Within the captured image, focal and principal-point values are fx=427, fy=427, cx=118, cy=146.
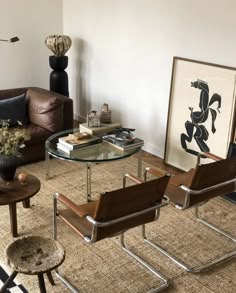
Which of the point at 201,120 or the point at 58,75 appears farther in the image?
the point at 58,75

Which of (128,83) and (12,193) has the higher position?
(128,83)

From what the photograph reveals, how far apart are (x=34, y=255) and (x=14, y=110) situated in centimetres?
246

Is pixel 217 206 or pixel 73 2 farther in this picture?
pixel 73 2

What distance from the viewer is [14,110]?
458 centimetres

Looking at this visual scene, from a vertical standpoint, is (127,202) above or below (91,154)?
above

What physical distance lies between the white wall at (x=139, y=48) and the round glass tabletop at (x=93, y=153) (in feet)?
3.53

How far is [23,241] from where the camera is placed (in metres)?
2.52

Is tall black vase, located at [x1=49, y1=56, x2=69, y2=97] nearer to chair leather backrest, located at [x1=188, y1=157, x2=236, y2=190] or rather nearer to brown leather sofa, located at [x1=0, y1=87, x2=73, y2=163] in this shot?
brown leather sofa, located at [x1=0, y1=87, x2=73, y2=163]

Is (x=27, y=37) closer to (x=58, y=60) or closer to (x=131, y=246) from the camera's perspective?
(x=58, y=60)

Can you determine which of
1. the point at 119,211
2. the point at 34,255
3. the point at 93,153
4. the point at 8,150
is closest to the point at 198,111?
the point at 93,153

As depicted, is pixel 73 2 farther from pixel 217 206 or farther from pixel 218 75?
pixel 217 206

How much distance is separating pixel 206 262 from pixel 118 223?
871 mm

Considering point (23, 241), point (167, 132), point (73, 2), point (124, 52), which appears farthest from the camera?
point (73, 2)

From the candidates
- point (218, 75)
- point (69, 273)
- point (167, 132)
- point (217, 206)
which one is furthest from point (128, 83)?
point (69, 273)
